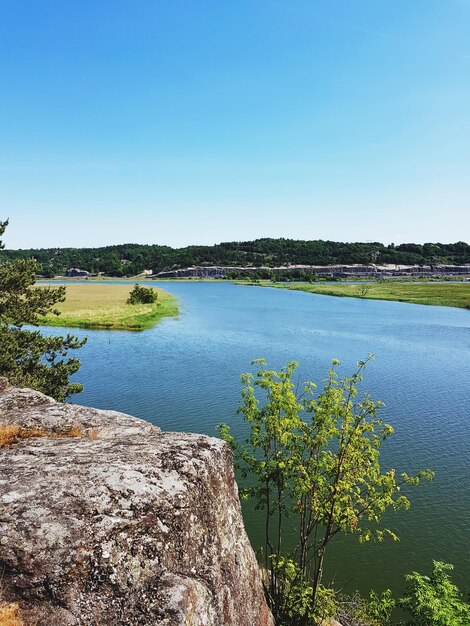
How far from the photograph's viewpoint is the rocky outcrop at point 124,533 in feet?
21.1

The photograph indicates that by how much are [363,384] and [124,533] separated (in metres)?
35.1

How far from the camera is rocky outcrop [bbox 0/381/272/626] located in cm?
642

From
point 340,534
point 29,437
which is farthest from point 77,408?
point 340,534

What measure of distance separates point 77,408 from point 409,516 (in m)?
15.8

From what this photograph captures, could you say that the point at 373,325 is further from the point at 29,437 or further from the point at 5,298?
the point at 29,437

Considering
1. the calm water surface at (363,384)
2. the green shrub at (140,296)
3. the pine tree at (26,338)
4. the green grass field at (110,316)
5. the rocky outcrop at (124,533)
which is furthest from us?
the green shrub at (140,296)

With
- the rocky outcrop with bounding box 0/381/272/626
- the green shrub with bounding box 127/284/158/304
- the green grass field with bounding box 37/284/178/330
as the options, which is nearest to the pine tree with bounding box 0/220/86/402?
the rocky outcrop with bounding box 0/381/272/626

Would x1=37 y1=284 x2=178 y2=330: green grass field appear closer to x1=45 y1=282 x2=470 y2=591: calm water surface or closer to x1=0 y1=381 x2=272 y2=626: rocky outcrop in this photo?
x1=45 y1=282 x2=470 y2=591: calm water surface

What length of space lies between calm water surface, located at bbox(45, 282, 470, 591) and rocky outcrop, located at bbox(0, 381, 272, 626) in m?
9.96

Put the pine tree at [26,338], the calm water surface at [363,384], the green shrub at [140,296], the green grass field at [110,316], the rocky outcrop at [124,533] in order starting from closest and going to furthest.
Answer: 1. the rocky outcrop at [124,533]
2. the calm water surface at [363,384]
3. the pine tree at [26,338]
4. the green grass field at [110,316]
5. the green shrub at [140,296]

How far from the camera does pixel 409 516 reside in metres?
19.7

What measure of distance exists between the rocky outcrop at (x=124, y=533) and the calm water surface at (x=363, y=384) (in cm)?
996

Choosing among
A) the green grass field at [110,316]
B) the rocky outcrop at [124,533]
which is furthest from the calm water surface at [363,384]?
the rocky outcrop at [124,533]

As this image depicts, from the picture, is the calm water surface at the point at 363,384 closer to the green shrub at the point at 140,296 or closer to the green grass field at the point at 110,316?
the green grass field at the point at 110,316
